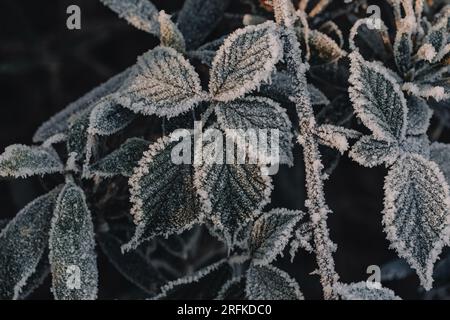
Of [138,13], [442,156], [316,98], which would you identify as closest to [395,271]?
[442,156]

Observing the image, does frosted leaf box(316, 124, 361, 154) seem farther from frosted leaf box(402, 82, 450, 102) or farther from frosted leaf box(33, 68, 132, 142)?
frosted leaf box(33, 68, 132, 142)

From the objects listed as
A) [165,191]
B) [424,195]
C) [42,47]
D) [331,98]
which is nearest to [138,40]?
[42,47]

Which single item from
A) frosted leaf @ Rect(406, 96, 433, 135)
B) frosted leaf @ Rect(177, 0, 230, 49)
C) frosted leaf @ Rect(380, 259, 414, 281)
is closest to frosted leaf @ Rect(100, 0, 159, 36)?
frosted leaf @ Rect(177, 0, 230, 49)

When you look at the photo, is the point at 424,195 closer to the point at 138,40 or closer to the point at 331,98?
the point at 331,98

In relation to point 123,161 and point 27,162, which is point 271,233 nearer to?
point 123,161

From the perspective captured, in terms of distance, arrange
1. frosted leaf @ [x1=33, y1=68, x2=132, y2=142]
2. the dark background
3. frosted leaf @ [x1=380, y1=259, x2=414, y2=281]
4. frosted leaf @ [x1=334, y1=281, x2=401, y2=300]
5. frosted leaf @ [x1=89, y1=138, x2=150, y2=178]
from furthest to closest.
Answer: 1. the dark background
2. frosted leaf @ [x1=380, y1=259, x2=414, y2=281]
3. frosted leaf @ [x1=33, y1=68, x2=132, y2=142]
4. frosted leaf @ [x1=89, y1=138, x2=150, y2=178]
5. frosted leaf @ [x1=334, y1=281, x2=401, y2=300]
